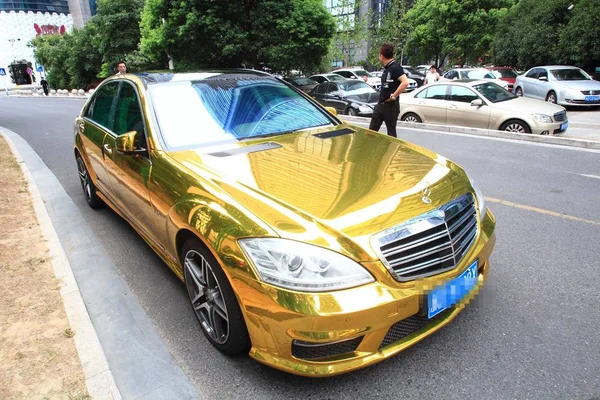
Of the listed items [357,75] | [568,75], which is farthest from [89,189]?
[357,75]

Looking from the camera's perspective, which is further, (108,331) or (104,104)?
(104,104)

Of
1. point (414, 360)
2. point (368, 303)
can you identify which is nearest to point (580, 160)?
point (414, 360)

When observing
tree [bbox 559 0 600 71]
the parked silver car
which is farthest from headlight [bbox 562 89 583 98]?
tree [bbox 559 0 600 71]

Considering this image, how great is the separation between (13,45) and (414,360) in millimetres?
100372

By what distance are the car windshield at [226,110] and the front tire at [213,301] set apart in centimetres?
90

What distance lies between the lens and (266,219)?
225 cm

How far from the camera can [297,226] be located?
219 cm

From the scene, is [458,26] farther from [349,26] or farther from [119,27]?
[119,27]

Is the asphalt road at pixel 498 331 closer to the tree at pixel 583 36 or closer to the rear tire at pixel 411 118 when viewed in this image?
the rear tire at pixel 411 118

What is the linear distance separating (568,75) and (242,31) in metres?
12.7

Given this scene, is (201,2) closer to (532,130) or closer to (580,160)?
(532,130)

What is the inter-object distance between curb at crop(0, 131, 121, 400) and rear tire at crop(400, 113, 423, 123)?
29.7ft

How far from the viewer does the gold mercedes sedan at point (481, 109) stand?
9062 millimetres

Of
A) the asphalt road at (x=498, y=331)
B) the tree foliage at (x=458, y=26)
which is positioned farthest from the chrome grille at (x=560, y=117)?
the tree foliage at (x=458, y=26)
